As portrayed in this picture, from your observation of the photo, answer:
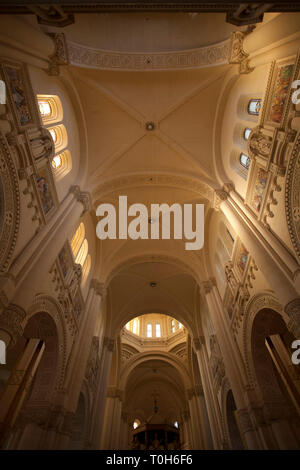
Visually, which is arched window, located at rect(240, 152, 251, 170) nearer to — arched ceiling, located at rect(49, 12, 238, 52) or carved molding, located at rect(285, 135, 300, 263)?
carved molding, located at rect(285, 135, 300, 263)

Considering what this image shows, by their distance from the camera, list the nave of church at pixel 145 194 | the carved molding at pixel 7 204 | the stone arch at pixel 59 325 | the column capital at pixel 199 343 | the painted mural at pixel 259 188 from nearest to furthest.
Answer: the carved molding at pixel 7 204
the nave of church at pixel 145 194
the painted mural at pixel 259 188
the stone arch at pixel 59 325
the column capital at pixel 199 343

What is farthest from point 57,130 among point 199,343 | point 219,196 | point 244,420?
point 199,343

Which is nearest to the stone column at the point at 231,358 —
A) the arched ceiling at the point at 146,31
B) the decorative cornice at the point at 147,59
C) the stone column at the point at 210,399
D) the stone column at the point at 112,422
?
the stone column at the point at 210,399

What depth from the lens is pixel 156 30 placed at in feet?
33.8

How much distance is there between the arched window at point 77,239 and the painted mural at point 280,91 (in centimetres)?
925

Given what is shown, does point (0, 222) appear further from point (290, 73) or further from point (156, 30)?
point (156, 30)

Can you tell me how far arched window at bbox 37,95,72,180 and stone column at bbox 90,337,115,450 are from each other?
11243mm

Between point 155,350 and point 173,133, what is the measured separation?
20.5m

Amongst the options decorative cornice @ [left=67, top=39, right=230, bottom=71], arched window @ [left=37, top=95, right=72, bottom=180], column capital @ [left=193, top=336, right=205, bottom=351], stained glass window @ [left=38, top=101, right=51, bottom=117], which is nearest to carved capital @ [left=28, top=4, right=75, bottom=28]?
arched window @ [left=37, top=95, right=72, bottom=180]

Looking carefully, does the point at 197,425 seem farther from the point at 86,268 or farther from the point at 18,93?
the point at 18,93

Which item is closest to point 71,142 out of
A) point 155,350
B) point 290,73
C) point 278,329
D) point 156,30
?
point 156,30

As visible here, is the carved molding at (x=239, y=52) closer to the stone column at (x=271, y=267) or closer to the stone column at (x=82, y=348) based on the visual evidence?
the stone column at (x=271, y=267)

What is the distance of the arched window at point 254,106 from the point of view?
8861mm

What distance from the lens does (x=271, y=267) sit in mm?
6570
